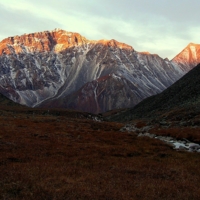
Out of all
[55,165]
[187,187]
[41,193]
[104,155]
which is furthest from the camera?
[104,155]

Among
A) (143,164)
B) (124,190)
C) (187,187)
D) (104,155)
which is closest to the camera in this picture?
(124,190)

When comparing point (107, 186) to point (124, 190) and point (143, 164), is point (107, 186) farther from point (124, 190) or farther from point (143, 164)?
point (143, 164)

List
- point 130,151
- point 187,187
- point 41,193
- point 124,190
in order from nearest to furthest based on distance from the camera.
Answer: point 41,193 < point 124,190 < point 187,187 < point 130,151

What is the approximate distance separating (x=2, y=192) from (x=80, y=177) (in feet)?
16.5

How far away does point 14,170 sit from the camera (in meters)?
18.1

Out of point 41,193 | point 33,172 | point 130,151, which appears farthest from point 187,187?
point 130,151

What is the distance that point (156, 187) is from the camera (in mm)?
15203

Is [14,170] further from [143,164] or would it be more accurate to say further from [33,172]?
[143,164]

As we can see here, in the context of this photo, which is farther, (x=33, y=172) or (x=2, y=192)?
(x=33, y=172)

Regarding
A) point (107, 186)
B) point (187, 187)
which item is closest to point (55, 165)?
point (107, 186)

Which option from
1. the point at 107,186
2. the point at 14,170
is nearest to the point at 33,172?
the point at 14,170

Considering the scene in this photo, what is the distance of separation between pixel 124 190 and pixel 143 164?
325 inches

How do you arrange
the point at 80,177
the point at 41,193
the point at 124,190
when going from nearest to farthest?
1. the point at 41,193
2. the point at 124,190
3. the point at 80,177

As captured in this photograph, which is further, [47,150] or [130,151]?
[130,151]
